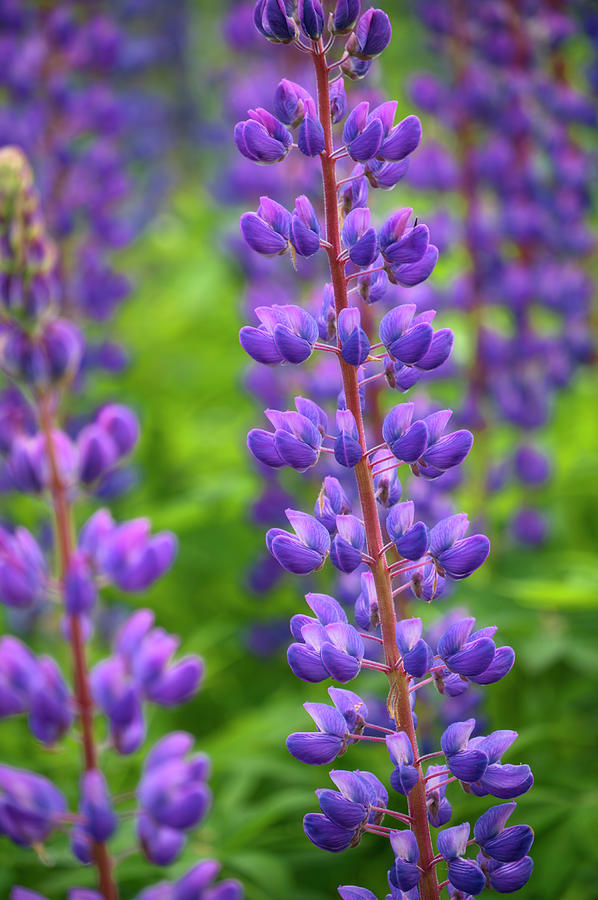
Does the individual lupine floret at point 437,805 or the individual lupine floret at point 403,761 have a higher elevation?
the individual lupine floret at point 403,761

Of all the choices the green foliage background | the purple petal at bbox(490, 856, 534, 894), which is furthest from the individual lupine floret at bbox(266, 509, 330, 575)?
the green foliage background

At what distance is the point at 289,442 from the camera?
47.1 inches

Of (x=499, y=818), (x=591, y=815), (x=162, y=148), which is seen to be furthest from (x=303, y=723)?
(x=162, y=148)

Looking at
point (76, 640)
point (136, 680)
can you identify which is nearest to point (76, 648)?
point (76, 640)

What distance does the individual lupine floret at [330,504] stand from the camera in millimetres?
1241

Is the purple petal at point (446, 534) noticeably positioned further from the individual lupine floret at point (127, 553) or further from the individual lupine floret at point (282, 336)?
the individual lupine floret at point (127, 553)

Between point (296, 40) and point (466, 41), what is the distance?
260 cm

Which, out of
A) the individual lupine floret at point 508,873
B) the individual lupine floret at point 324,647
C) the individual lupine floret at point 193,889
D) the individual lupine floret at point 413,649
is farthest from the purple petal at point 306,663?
the individual lupine floret at point 193,889

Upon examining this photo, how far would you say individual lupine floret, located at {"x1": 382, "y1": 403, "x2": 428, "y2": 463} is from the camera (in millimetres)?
1171

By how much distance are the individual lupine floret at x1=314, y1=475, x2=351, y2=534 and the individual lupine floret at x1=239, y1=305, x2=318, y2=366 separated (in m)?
0.18

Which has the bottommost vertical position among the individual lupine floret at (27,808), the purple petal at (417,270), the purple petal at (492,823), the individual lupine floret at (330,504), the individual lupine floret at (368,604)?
the individual lupine floret at (27,808)

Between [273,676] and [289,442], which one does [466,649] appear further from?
[273,676]

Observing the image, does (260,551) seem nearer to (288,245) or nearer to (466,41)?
(466,41)

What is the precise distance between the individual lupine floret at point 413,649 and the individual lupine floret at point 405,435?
0.71 feet
